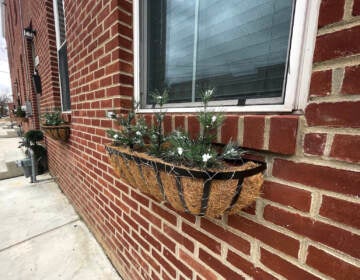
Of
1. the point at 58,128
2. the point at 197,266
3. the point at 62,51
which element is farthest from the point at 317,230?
the point at 62,51

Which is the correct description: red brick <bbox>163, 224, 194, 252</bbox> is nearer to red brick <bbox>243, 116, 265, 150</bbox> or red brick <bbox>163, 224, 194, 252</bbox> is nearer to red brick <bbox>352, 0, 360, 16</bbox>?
red brick <bbox>243, 116, 265, 150</bbox>

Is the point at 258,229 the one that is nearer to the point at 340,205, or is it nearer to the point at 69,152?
the point at 340,205

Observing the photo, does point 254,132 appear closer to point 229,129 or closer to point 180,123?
point 229,129

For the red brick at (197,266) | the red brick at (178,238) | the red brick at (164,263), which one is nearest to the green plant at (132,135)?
the red brick at (178,238)

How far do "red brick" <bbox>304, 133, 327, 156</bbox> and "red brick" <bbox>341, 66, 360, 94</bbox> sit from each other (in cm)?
13

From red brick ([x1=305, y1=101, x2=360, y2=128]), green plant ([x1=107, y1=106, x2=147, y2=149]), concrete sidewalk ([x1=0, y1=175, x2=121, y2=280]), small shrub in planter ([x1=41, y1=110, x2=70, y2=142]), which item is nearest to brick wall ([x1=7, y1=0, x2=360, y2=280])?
red brick ([x1=305, y1=101, x2=360, y2=128])

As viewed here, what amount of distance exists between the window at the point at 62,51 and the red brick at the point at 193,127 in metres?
2.66

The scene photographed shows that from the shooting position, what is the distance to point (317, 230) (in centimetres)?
58

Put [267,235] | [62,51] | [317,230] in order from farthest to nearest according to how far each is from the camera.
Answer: [62,51], [267,235], [317,230]

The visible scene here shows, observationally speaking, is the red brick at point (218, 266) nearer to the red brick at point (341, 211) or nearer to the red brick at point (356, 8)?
the red brick at point (341, 211)

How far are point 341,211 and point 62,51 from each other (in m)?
3.51

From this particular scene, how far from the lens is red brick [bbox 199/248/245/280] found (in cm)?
82

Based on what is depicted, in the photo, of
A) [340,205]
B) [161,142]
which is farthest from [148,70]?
[340,205]

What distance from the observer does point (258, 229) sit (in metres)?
Answer: 0.72
